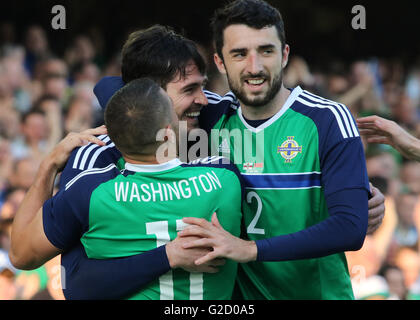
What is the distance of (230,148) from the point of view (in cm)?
256

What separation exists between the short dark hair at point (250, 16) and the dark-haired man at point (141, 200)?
0.64 metres

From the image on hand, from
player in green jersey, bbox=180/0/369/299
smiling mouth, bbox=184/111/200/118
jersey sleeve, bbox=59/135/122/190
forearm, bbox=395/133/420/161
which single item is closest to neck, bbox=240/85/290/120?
player in green jersey, bbox=180/0/369/299

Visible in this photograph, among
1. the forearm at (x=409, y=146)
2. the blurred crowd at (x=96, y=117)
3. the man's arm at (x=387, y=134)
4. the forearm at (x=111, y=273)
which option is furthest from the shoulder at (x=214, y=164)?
the blurred crowd at (x=96, y=117)

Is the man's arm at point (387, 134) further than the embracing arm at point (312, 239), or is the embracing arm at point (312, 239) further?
the man's arm at point (387, 134)

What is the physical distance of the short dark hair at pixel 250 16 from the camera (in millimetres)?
2502

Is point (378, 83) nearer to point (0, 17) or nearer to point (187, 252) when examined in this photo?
point (0, 17)

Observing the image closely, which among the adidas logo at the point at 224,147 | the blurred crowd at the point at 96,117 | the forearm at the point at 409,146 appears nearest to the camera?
the adidas logo at the point at 224,147

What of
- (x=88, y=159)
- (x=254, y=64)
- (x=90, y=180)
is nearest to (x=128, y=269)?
(x=90, y=180)

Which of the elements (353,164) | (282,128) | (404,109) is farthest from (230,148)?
(404,109)

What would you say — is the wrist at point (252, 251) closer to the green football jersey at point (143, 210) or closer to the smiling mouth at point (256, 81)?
the green football jersey at point (143, 210)

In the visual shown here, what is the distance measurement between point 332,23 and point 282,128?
5398 mm

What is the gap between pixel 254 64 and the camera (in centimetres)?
245

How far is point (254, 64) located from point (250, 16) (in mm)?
224

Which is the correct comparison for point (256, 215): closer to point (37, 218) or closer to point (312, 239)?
point (312, 239)
